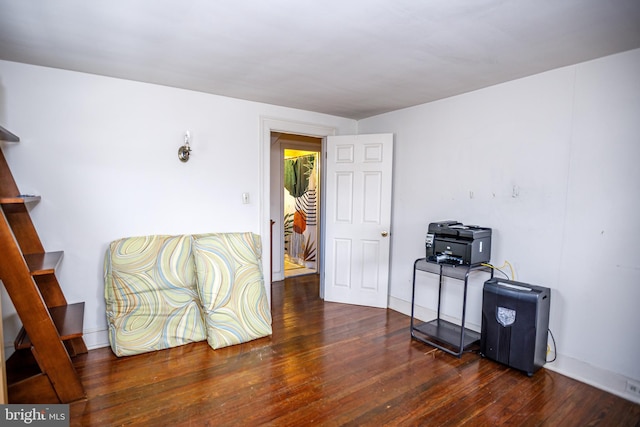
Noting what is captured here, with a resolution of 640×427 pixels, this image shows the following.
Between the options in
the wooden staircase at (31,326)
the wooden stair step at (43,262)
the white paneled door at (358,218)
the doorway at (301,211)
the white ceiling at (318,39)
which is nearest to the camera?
the white ceiling at (318,39)

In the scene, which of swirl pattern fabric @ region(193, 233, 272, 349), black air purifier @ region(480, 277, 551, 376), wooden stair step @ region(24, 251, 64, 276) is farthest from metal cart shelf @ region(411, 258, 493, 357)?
Answer: wooden stair step @ region(24, 251, 64, 276)

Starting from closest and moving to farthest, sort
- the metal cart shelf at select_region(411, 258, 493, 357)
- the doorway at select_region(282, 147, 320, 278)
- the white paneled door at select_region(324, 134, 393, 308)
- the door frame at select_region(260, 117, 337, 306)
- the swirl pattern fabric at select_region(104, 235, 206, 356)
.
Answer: the swirl pattern fabric at select_region(104, 235, 206, 356), the metal cart shelf at select_region(411, 258, 493, 357), the door frame at select_region(260, 117, 337, 306), the white paneled door at select_region(324, 134, 393, 308), the doorway at select_region(282, 147, 320, 278)

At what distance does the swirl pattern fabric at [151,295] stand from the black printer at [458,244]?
2.27 m

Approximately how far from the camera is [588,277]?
2350 mm

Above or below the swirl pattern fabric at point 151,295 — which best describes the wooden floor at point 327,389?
below

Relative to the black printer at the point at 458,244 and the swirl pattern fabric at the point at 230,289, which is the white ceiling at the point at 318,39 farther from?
the swirl pattern fabric at the point at 230,289

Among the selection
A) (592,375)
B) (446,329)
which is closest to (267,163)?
(446,329)

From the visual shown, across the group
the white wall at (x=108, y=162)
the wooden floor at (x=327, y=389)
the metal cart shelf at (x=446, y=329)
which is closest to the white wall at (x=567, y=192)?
the metal cart shelf at (x=446, y=329)

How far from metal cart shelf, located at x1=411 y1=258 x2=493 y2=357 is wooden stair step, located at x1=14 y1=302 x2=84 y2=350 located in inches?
108

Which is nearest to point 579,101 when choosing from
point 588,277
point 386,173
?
point 588,277

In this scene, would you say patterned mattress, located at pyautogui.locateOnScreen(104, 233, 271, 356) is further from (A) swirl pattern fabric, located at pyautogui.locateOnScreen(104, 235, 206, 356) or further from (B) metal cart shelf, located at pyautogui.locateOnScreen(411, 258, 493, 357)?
(B) metal cart shelf, located at pyautogui.locateOnScreen(411, 258, 493, 357)

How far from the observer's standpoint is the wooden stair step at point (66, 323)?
212 cm

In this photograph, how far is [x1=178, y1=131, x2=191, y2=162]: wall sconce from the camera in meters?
3.05

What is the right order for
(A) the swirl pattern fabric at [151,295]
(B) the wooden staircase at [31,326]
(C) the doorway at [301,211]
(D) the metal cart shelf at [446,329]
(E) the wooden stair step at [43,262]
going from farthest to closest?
(C) the doorway at [301,211] < (D) the metal cart shelf at [446,329] < (A) the swirl pattern fabric at [151,295] < (E) the wooden stair step at [43,262] < (B) the wooden staircase at [31,326]
